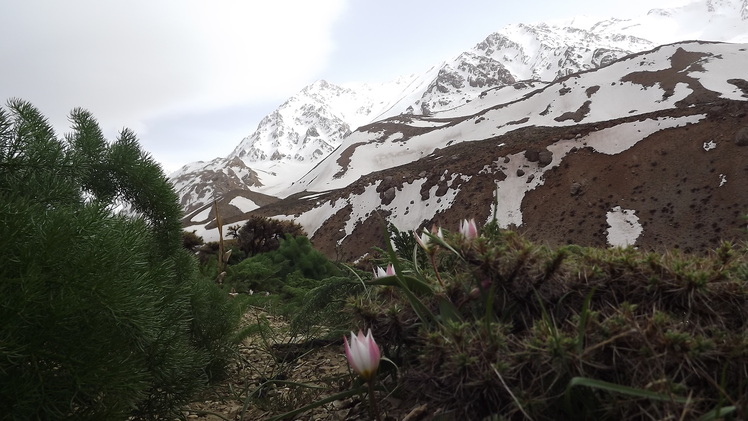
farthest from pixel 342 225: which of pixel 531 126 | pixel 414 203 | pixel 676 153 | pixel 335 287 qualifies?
pixel 531 126

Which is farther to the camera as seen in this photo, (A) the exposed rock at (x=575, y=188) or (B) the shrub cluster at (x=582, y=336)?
(A) the exposed rock at (x=575, y=188)

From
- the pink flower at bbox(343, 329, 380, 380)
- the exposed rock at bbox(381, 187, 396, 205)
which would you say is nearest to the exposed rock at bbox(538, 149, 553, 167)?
the exposed rock at bbox(381, 187, 396, 205)

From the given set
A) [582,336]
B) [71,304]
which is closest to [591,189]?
[582,336]

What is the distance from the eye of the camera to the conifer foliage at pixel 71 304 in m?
0.97

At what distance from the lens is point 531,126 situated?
4169cm

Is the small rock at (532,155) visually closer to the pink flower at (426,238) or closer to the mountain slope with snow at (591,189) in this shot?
the mountain slope with snow at (591,189)

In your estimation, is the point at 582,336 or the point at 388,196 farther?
the point at 388,196

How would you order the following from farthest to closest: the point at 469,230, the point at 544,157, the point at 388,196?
1. the point at 388,196
2. the point at 544,157
3. the point at 469,230

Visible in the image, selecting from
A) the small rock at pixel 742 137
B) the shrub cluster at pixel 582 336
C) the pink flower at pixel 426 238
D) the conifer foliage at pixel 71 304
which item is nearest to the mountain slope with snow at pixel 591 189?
the small rock at pixel 742 137

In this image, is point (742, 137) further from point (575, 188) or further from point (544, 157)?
point (544, 157)

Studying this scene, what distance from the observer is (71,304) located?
3.32 ft

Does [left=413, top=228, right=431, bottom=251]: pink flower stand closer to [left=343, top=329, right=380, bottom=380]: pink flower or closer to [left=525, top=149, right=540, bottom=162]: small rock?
[left=343, top=329, right=380, bottom=380]: pink flower

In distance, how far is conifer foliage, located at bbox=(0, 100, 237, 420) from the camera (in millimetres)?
969

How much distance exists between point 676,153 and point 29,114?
17889 millimetres
